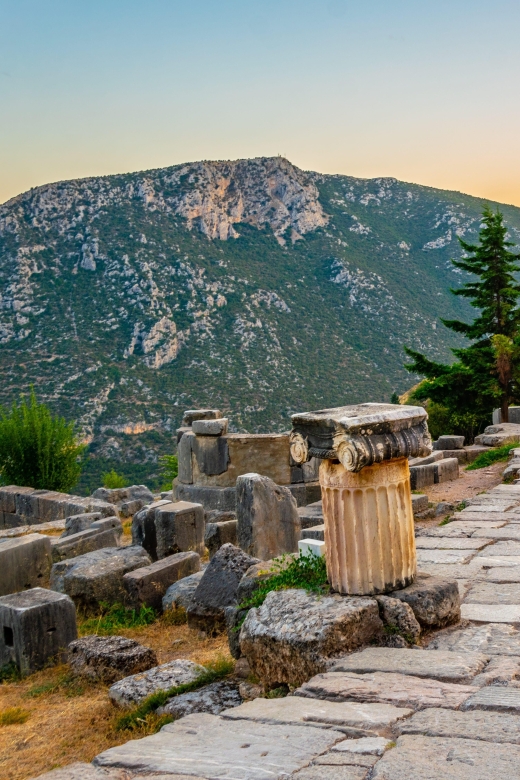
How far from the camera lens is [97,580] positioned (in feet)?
26.7

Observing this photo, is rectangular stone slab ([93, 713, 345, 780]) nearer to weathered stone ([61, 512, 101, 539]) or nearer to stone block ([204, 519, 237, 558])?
stone block ([204, 519, 237, 558])

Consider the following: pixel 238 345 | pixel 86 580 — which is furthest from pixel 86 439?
pixel 86 580

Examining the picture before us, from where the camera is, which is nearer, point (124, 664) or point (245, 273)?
point (124, 664)

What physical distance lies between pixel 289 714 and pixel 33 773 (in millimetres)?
1607

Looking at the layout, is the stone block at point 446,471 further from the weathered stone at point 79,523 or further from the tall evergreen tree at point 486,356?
the tall evergreen tree at point 486,356

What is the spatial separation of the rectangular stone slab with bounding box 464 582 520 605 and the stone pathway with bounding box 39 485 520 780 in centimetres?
48

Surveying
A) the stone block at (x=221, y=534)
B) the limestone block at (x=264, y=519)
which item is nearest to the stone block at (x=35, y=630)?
the limestone block at (x=264, y=519)

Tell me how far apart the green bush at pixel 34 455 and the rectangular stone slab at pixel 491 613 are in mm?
19772

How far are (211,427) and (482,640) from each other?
306 inches

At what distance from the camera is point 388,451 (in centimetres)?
436

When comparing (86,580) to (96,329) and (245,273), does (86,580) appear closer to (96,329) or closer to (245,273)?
(96,329)

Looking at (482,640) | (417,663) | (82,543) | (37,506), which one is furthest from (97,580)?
(37,506)

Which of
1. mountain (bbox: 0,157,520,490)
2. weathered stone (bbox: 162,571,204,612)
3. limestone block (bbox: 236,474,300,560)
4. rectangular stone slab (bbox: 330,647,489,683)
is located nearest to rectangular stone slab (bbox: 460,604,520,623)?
rectangular stone slab (bbox: 330,647,489,683)

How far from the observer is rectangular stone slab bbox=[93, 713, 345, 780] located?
284 cm
